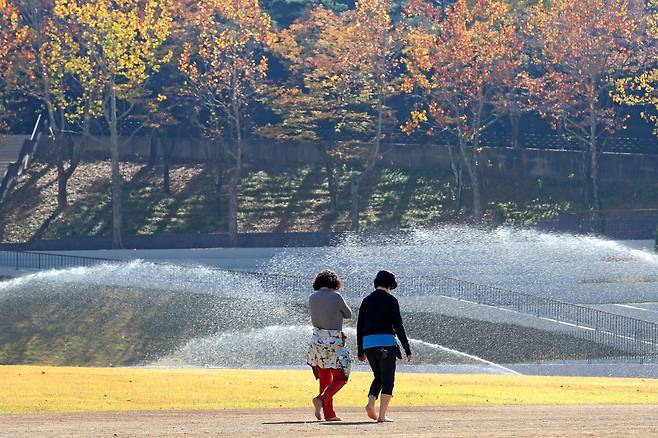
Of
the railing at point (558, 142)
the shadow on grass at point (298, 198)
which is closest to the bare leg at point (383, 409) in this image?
the shadow on grass at point (298, 198)

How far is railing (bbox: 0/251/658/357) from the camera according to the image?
44.0 m

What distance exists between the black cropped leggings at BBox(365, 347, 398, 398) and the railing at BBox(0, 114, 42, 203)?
58340 millimetres

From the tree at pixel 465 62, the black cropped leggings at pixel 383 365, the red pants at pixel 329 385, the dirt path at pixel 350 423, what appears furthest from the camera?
the tree at pixel 465 62

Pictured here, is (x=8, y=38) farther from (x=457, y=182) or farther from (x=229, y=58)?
(x=457, y=182)

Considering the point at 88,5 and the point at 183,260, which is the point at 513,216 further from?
the point at 88,5

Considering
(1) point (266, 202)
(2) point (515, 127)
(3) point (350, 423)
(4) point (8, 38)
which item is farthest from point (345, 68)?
(3) point (350, 423)

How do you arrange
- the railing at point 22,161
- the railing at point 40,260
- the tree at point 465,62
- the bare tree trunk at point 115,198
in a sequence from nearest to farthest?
the railing at point 40,260 → the bare tree trunk at point 115,198 → the tree at point 465,62 → the railing at point 22,161

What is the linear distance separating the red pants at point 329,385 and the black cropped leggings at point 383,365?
483 millimetres

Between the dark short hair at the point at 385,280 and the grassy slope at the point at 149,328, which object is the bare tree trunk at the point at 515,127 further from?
the dark short hair at the point at 385,280

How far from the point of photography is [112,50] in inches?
2753

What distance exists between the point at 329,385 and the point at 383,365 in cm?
87

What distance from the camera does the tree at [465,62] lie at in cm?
7244

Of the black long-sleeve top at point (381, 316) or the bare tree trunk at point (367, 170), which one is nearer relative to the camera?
the black long-sleeve top at point (381, 316)

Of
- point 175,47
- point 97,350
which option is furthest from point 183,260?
point 97,350
